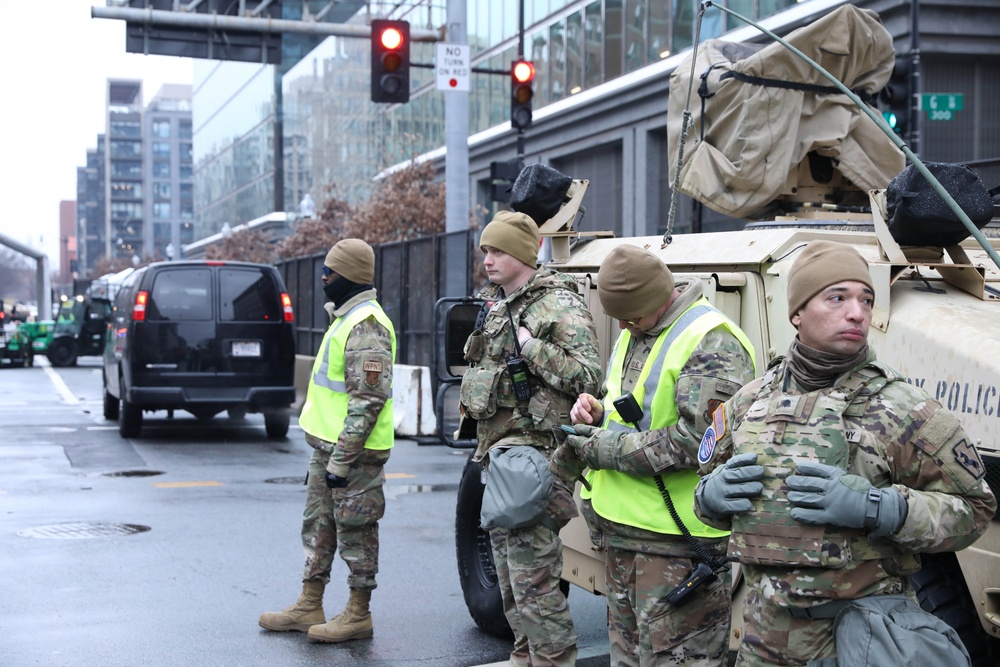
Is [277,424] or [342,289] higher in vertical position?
[342,289]

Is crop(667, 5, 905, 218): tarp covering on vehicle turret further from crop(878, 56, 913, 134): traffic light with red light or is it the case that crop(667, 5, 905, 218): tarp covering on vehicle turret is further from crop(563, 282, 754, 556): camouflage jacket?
crop(878, 56, 913, 134): traffic light with red light

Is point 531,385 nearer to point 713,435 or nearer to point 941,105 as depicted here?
point 713,435

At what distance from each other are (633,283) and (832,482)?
1.24 meters

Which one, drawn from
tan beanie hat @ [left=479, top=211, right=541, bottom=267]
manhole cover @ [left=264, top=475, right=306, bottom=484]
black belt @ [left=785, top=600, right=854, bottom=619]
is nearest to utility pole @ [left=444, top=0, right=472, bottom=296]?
manhole cover @ [left=264, top=475, right=306, bottom=484]

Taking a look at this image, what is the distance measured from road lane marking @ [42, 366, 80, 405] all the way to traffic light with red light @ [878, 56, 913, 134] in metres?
14.9

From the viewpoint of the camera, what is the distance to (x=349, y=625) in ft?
20.4

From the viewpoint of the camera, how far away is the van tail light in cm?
1419

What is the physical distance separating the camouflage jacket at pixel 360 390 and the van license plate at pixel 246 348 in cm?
848

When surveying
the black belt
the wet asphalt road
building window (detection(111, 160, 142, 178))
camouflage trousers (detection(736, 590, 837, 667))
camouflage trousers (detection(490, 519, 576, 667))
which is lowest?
the wet asphalt road

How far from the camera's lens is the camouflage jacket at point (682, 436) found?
12.6ft

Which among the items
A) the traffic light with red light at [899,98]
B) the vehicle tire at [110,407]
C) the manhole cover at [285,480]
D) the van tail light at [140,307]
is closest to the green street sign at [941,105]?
the traffic light with red light at [899,98]

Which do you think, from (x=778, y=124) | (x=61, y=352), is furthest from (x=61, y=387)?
(x=778, y=124)

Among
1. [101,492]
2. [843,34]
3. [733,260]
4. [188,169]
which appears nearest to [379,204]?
[101,492]

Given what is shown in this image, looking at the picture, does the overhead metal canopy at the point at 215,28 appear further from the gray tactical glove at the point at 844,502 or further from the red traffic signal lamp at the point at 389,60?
the gray tactical glove at the point at 844,502
